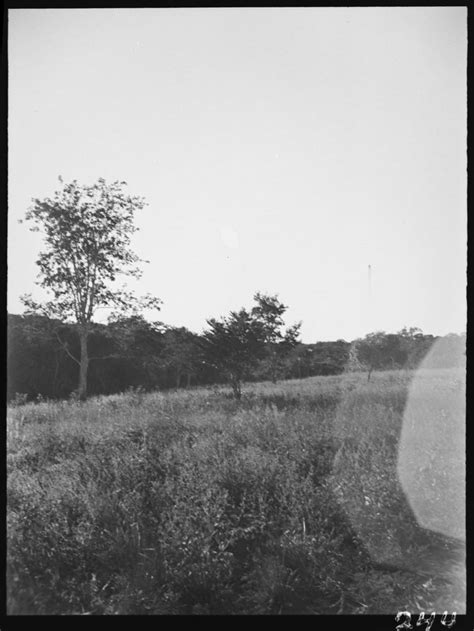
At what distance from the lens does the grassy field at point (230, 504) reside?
3928 millimetres

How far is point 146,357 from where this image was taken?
4.45 metres

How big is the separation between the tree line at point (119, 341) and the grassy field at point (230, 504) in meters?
0.16

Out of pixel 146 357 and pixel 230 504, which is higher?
pixel 146 357

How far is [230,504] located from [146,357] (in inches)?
55.7

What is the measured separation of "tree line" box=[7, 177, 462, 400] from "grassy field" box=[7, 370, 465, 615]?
159 mm
